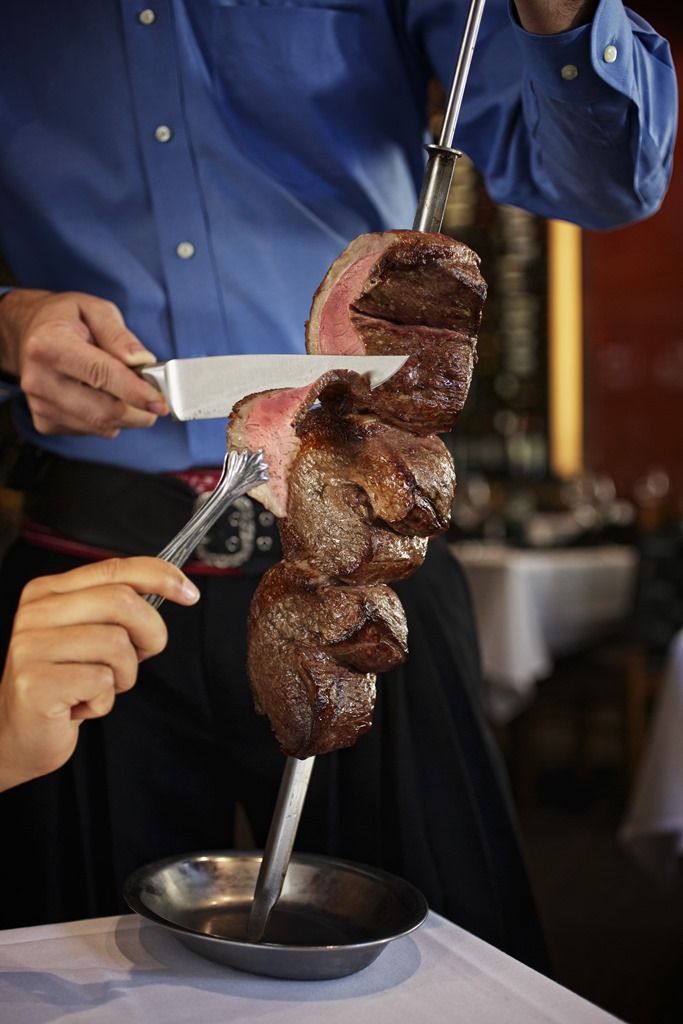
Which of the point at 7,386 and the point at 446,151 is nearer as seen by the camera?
the point at 446,151

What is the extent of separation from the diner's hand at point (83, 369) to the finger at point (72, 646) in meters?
0.29

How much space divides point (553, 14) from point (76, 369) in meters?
0.52

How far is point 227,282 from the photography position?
1209mm

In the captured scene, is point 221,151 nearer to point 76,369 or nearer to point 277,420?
point 76,369

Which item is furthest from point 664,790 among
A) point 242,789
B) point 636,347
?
point 636,347

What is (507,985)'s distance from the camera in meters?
0.80

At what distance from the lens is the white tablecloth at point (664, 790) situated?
2.31 metres

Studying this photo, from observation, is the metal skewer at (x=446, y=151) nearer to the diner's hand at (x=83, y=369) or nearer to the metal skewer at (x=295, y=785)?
the metal skewer at (x=295, y=785)

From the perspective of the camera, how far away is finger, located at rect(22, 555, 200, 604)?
787 millimetres

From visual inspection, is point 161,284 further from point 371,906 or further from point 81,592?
point 371,906

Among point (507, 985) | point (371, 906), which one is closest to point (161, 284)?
point (371, 906)

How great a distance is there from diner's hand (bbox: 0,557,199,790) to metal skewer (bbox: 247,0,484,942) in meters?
0.18

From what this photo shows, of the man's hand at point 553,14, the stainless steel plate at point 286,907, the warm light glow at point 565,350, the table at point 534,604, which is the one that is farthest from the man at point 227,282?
the warm light glow at point 565,350

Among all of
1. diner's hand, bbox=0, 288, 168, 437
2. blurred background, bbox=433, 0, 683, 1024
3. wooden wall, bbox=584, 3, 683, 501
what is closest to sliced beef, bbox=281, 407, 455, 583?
diner's hand, bbox=0, 288, 168, 437
